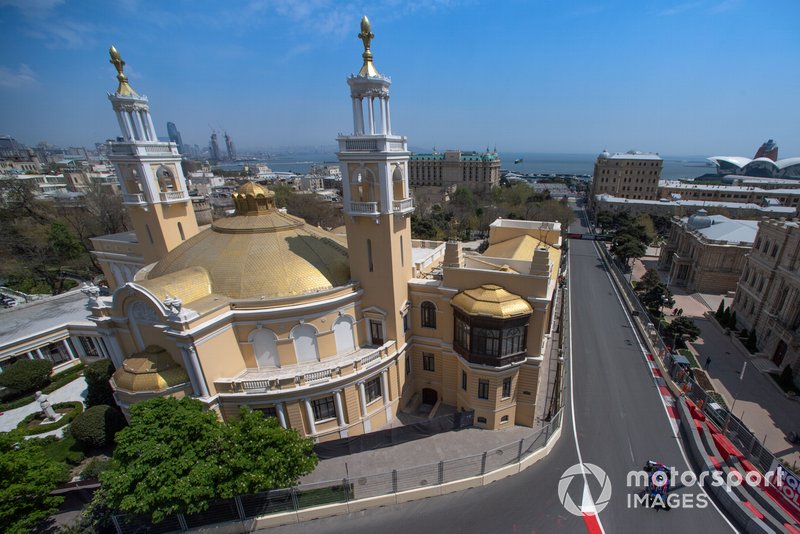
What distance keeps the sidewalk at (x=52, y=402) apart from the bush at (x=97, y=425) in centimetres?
385

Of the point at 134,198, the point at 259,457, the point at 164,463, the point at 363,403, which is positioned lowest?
the point at 363,403

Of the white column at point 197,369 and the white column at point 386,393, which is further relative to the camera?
the white column at point 386,393

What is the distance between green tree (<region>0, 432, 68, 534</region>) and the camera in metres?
13.5

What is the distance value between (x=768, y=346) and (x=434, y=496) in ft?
115

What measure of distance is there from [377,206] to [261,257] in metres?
8.00

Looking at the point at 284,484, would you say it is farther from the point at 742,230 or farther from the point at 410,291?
the point at 742,230

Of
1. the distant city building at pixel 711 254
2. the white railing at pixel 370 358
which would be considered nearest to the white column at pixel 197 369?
the white railing at pixel 370 358

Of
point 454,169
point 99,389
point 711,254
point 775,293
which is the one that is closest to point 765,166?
point 454,169

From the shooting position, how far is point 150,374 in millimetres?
17703

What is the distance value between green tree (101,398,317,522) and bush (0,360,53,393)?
17644 millimetres

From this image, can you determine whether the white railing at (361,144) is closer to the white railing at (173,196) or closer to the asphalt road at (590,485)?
the white railing at (173,196)

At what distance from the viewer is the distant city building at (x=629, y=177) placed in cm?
10181

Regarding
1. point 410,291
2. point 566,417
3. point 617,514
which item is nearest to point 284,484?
point 410,291

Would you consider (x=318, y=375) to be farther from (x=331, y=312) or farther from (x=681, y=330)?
(x=681, y=330)
